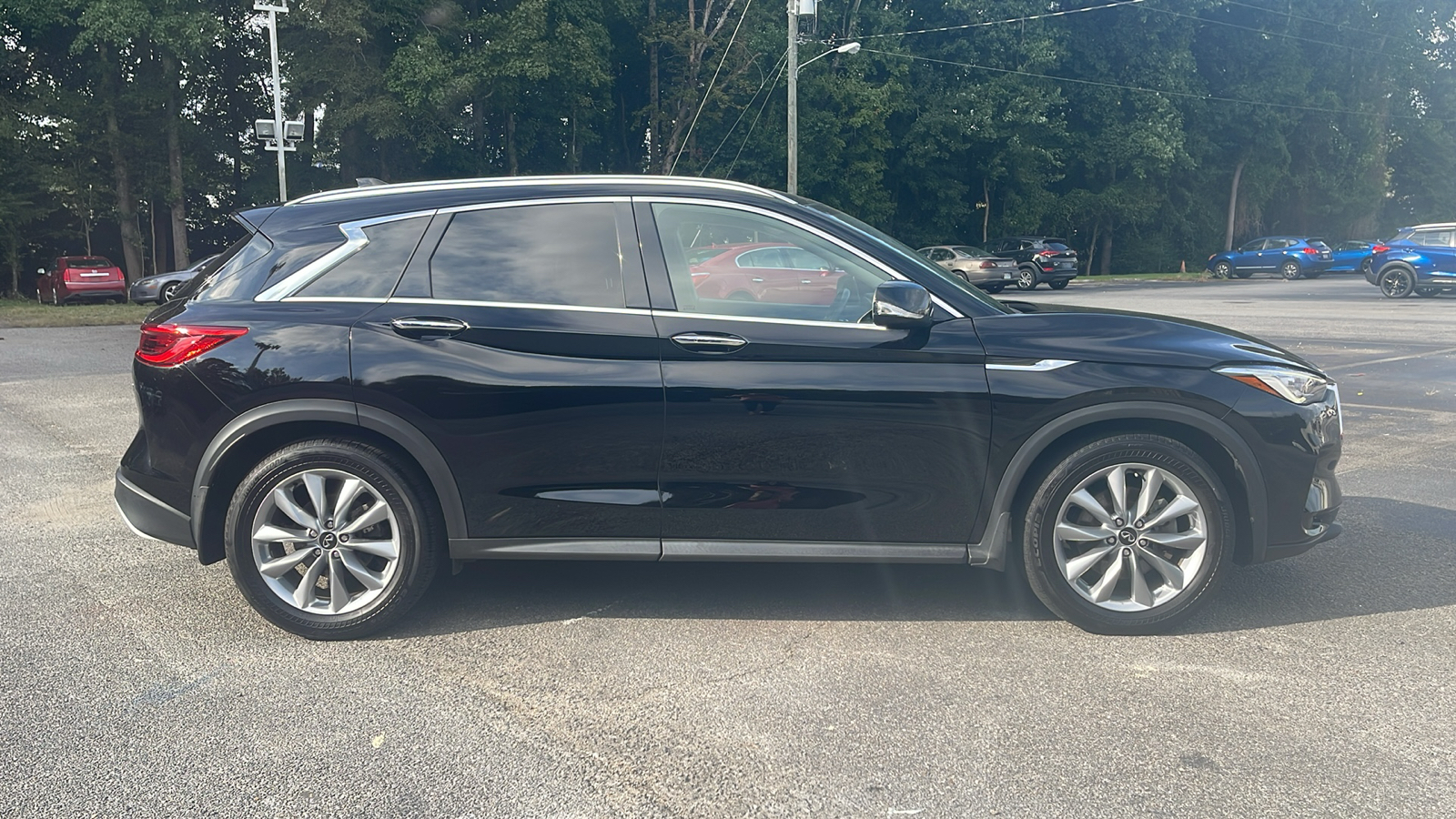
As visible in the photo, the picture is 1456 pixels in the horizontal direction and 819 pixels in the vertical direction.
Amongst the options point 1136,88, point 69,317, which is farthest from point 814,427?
point 1136,88

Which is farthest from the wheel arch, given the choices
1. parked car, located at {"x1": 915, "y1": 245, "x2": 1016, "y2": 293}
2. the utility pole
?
parked car, located at {"x1": 915, "y1": 245, "x2": 1016, "y2": 293}

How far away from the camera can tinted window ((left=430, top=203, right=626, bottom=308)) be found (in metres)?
4.21

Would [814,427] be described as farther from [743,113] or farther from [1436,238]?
[743,113]

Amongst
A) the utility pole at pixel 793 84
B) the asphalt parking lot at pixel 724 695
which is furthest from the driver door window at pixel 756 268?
the utility pole at pixel 793 84

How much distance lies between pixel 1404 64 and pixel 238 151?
→ 2199 inches

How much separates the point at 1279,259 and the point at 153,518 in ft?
137

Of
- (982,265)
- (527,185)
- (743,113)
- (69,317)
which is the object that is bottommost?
(69,317)

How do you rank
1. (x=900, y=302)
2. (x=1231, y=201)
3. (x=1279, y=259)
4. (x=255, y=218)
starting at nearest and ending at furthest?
(x=900, y=302)
(x=255, y=218)
(x=1279, y=259)
(x=1231, y=201)

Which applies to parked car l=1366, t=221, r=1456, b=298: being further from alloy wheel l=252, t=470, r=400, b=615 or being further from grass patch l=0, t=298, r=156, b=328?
grass patch l=0, t=298, r=156, b=328

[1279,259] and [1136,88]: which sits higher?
[1136,88]

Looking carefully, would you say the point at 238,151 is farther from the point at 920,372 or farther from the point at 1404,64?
the point at 1404,64

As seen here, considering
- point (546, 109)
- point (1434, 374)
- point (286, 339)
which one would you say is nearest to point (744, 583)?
point (286, 339)

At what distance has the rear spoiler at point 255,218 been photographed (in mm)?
4465

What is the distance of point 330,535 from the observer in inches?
164
